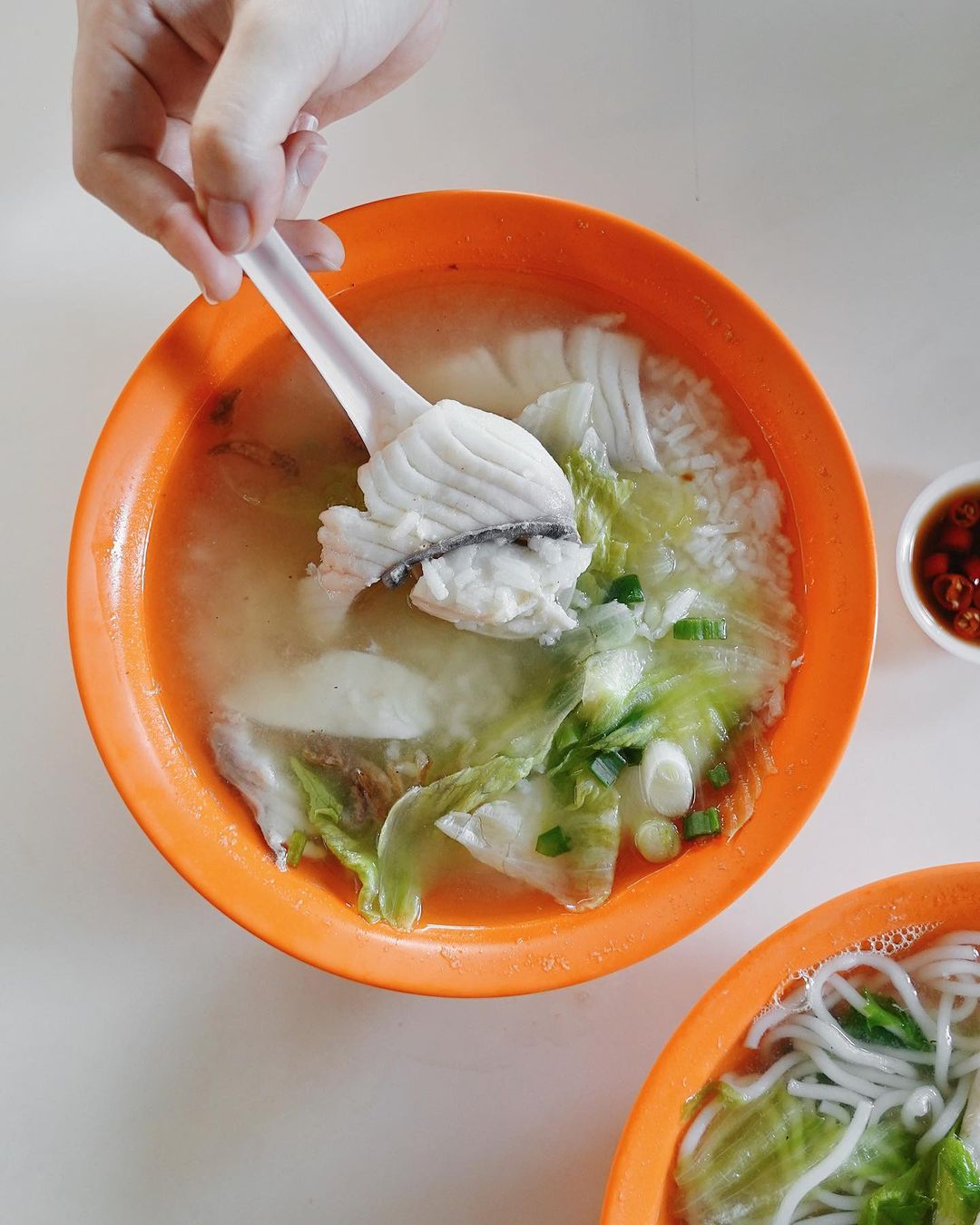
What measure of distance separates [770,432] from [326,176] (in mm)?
810

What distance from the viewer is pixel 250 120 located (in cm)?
110

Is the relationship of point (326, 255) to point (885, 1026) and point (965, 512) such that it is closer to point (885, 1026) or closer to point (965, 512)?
point (965, 512)

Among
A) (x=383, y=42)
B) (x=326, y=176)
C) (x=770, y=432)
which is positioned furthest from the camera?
(x=326, y=176)

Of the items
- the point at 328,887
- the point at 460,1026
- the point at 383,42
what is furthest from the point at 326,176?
the point at 460,1026

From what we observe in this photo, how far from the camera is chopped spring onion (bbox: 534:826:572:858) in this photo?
1.48 meters

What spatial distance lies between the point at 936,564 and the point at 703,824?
1.83 ft

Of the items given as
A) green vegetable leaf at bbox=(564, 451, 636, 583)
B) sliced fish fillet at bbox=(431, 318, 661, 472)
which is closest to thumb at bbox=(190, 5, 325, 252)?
sliced fish fillet at bbox=(431, 318, 661, 472)

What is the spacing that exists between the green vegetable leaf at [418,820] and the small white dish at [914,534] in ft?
2.07

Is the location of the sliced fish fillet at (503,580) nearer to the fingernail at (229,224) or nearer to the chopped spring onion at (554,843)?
the chopped spring onion at (554,843)

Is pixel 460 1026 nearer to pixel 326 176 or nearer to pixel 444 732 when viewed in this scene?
pixel 444 732

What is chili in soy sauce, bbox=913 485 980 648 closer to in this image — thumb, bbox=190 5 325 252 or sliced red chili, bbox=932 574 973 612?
sliced red chili, bbox=932 574 973 612

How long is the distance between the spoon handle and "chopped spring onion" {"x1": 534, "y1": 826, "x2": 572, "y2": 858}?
1.94ft

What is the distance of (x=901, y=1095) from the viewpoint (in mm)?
1535

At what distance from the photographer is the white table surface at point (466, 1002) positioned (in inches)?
62.2
